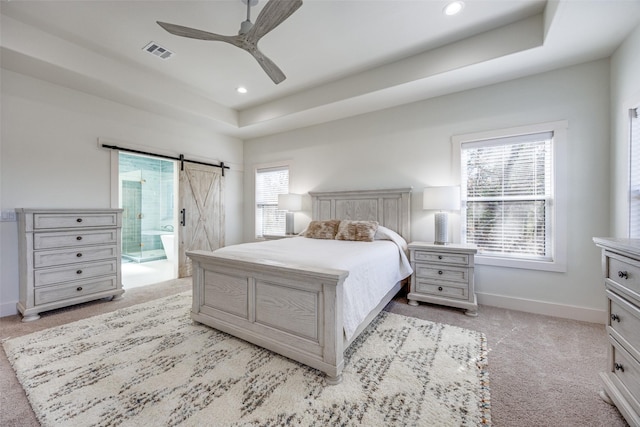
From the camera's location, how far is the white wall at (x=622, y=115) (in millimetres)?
2174

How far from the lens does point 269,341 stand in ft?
6.40

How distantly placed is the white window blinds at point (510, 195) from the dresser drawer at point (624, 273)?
1.59 m

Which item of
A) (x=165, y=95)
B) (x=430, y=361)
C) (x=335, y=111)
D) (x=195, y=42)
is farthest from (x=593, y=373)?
(x=165, y=95)

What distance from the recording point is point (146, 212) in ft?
21.2

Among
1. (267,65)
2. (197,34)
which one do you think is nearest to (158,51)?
(197,34)

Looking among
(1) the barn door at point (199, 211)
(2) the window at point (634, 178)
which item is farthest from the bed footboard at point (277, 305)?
(2) the window at point (634, 178)

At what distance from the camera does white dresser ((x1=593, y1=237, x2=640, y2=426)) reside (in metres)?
1.26

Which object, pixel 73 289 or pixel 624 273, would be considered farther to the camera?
pixel 73 289

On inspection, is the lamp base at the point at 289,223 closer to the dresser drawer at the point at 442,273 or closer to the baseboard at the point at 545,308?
the dresser drawer at the point at 442,273

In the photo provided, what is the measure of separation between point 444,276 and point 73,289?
13.9ft

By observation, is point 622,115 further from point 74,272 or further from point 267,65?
point 74,272

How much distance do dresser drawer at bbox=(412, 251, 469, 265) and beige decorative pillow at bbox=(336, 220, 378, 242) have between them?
591mm

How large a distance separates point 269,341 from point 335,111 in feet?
10.8

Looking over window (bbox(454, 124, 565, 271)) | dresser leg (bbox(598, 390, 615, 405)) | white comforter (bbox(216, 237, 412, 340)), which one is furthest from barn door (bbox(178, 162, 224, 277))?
dresser leg (bbox(598, 390, 615, 405))
